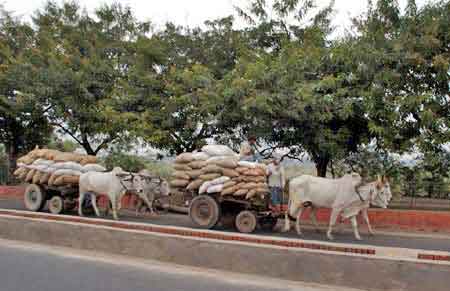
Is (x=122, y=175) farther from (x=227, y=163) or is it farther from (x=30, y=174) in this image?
(x=227, y=163)

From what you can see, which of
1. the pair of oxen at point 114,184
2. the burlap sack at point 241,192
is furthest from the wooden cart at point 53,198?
the burlap sack at point 241,192

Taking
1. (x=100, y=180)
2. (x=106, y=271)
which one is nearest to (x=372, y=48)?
(x=100, y=180)

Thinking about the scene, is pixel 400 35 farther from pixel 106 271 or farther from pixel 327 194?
pixel 106 271

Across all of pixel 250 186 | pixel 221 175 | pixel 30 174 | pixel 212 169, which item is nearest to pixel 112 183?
pixel 30 174

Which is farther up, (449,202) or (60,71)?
(60,71)

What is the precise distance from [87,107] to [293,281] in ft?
42.6

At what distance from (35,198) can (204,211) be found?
569 cm

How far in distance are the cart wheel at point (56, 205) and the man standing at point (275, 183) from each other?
6.00m

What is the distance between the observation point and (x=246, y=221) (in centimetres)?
1084

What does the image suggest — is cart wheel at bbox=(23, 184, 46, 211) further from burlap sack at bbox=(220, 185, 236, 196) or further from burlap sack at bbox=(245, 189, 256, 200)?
burlap sack at bbox=(245, 189, 256, 200)

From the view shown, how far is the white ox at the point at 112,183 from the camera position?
12.9 meters

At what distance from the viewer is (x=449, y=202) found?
13188mm

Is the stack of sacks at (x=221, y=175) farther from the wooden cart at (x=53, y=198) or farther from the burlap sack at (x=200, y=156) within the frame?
the wooden cart at (x=53, y=198)

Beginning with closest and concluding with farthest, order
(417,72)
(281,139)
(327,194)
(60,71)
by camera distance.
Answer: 1. (327,194)
2. (417,72)
3. (281,139)
4. (60,71)
